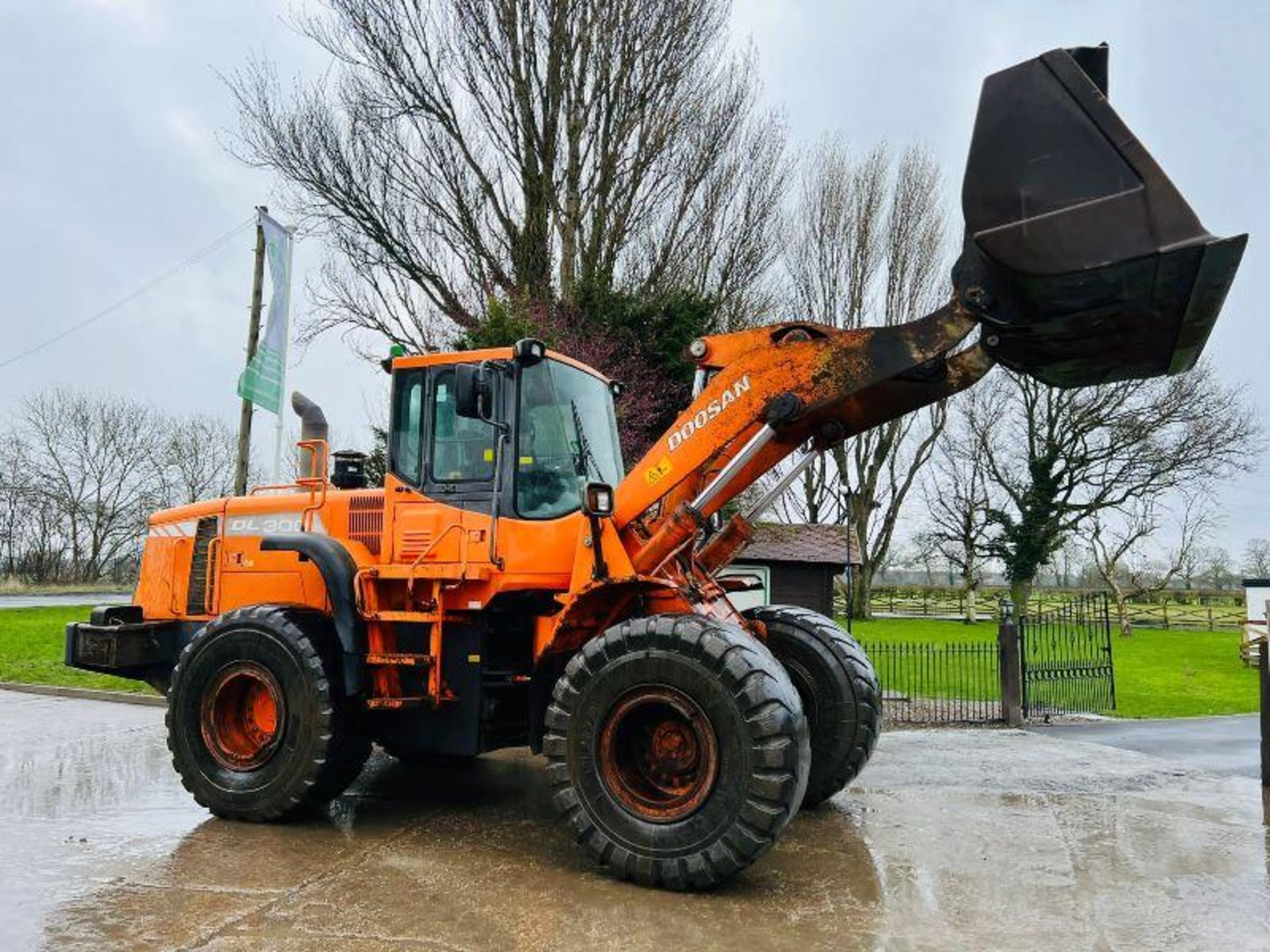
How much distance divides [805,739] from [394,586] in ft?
9.91

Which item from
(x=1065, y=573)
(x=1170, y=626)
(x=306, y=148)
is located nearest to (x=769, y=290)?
(x=306, y=148)

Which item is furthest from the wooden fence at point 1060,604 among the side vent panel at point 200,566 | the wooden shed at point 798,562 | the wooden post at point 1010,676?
the side vent panel at point 200,566

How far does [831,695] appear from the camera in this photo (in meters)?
6.64

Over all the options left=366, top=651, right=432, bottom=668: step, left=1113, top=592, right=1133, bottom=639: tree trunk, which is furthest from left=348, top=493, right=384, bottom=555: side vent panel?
left=1113, top=592, right=1133, bottom=639: tree trunk

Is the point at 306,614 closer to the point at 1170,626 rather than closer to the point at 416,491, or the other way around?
the point at 416,491

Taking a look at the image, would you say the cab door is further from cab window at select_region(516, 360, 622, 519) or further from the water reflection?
the water reflection

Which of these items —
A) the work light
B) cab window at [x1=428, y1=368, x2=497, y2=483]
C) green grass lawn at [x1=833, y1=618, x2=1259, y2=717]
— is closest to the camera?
the work light

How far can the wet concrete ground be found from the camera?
431cm

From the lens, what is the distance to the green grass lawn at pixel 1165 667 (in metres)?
15.0

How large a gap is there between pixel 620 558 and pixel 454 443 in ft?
4.88

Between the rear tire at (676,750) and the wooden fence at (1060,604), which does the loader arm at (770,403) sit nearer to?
the rear tire at (676,750)

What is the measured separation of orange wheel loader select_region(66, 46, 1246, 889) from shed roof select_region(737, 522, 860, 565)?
13412mm

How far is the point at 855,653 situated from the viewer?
678 cm

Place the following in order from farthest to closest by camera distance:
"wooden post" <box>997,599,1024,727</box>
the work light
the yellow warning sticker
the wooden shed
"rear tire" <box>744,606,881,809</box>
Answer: the wooden shed, "wooden post" <box>997,599,1024,727</box>, "rear tire" <box>744,606,881,809</box>, the yellow warning sticker, the work light
